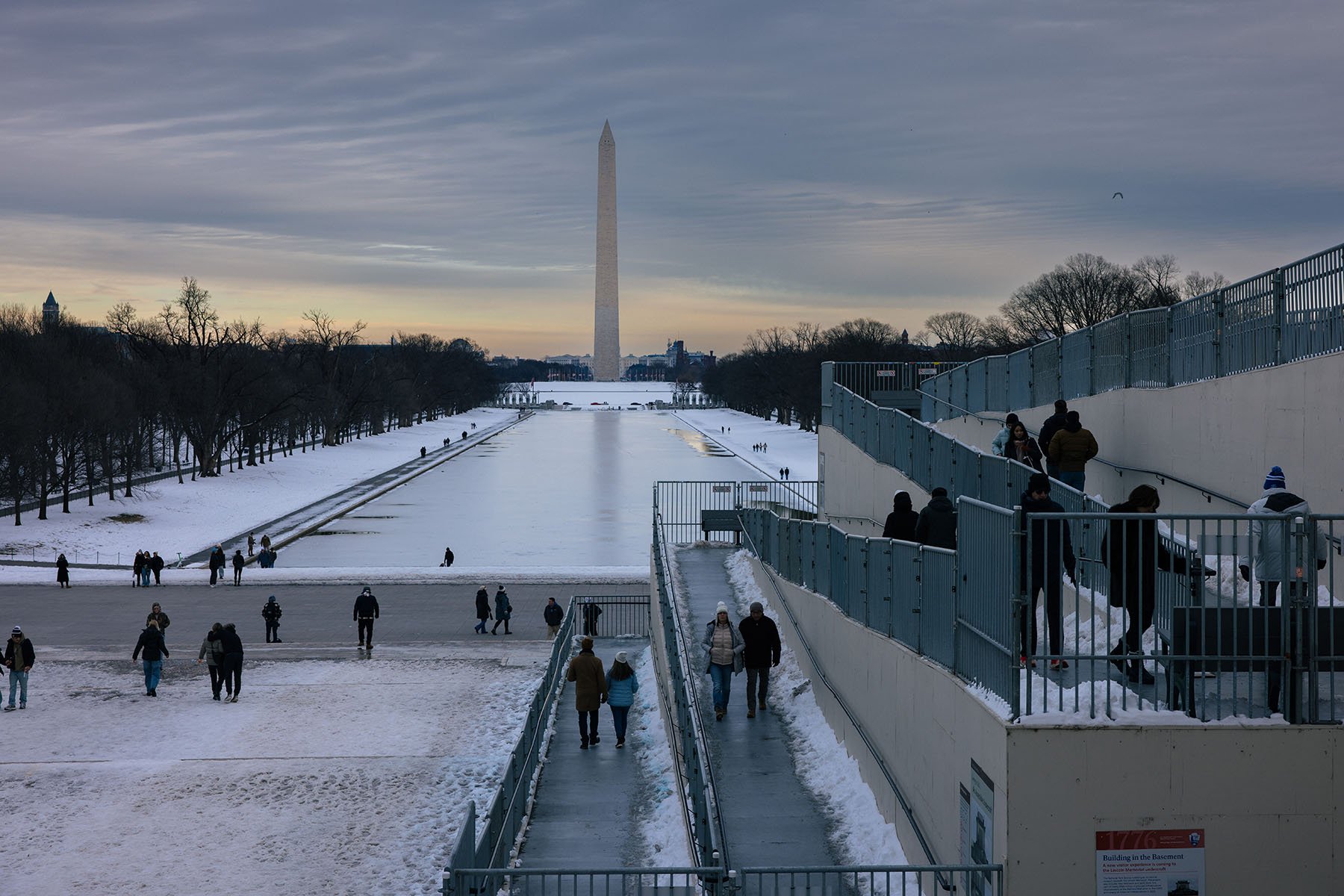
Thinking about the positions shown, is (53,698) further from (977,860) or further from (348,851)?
(977,860)

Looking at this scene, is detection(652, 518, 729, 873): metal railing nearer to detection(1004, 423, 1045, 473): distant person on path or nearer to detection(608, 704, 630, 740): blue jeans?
detection(608, 704, 630, 740): blue jeans

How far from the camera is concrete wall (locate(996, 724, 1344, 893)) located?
22.0 ft

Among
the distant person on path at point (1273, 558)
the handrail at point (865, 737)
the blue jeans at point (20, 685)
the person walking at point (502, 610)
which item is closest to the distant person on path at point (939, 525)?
the handrail at point (865, 737)

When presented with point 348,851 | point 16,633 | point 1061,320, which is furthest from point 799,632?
point 1061,320

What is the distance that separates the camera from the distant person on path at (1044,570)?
23.3ft

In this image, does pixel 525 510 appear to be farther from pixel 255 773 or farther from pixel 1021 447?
pixel 1021 447

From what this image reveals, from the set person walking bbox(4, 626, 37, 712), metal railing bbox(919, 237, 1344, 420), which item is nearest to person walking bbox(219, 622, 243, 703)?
person walking bbox(4, 626, 37, 712)

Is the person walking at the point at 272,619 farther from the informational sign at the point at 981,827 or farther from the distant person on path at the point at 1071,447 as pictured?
the informational sign at the point at 981,827

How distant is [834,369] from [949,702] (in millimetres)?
18108

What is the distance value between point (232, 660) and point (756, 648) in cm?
944

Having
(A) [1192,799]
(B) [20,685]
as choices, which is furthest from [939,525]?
(B) [20,685]

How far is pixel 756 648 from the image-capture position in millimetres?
13047

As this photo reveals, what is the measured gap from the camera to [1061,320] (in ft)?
315

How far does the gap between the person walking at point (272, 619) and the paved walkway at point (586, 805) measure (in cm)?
1042
